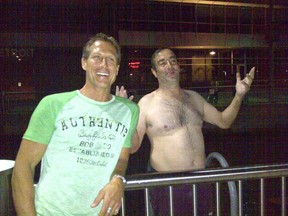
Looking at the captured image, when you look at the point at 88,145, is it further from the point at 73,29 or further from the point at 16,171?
the point at 73,29

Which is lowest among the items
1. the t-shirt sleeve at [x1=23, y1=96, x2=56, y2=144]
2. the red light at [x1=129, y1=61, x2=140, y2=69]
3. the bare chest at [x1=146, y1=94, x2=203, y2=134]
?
the bare chest at [x1=146, y1=94, x2=203, y2=134]

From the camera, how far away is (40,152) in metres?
2.16

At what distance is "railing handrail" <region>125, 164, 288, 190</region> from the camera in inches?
103

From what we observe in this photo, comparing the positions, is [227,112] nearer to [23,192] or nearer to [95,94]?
[95,94]

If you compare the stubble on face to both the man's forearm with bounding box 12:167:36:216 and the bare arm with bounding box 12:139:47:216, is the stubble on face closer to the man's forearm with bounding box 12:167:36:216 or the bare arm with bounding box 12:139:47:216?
the bare arm with bounding box 12:139:47:216

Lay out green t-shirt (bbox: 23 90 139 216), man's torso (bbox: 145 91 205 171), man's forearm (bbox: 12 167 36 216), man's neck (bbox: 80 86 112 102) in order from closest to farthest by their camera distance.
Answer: man's forearm (bbox: 12 167 36 216) < green t-shirt (bbox: 23 90 139 216) < man's neck (bbox: 80 86 112 102) < man's torso (bbox: 145 91 205 171)

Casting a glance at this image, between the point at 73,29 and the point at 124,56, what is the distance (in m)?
4.99

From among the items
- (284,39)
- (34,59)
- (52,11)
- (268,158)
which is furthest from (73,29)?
→ (268,158)

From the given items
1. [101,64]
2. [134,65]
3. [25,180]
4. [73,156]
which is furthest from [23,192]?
[134,65]

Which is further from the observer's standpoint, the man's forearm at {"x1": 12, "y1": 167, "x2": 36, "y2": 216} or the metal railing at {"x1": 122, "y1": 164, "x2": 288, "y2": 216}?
the metal railing at {"x1": 122, "y1": 164, "x2": 288, "y2": 216}

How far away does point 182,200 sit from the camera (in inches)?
143

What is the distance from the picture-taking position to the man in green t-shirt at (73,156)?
6.97ft

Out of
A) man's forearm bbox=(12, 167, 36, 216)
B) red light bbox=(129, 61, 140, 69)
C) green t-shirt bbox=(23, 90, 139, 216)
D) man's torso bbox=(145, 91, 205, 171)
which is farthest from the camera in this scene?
red light bbox=(129, 61, 140, 69)

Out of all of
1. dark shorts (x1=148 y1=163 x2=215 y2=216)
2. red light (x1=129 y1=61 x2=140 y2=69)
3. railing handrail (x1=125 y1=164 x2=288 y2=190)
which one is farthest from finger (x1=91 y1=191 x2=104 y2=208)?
red light (x1=129 y1=61 x2=140 y2=69)
